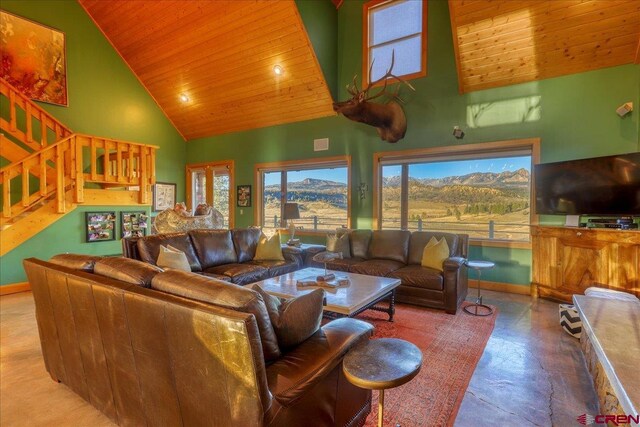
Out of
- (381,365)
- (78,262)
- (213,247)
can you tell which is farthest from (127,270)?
(213,247)

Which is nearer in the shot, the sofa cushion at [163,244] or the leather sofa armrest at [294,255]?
the sofa cushion at [163,244]

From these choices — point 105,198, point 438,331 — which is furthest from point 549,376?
point 105,198

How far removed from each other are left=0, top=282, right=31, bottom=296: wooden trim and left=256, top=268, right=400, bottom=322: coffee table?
4.33m

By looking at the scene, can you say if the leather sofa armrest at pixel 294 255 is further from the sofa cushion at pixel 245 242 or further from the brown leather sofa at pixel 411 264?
the sofa cushion at pixel 245 242

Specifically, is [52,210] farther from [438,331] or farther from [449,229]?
[449,229]

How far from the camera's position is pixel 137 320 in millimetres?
1492

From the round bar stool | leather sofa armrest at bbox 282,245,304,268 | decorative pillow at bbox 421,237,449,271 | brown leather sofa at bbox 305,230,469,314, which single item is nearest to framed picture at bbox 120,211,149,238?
leather sofa armrest at bbox 282,245,304,268

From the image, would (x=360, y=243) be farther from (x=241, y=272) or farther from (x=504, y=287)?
(x=504, y=287)

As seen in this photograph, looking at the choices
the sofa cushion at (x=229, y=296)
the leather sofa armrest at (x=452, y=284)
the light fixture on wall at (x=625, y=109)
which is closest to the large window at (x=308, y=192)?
the leather sofa armrest at (x=452, y=284)

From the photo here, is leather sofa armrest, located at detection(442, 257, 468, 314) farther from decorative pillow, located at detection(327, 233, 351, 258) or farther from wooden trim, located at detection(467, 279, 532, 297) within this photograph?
decorative pillow, located at detection(327, 233, 351, 258)

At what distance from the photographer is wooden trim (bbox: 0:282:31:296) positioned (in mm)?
4811

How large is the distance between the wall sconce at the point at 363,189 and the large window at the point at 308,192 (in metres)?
0.31

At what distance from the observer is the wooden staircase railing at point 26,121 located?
506 centimetres

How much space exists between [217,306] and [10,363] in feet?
8.87
